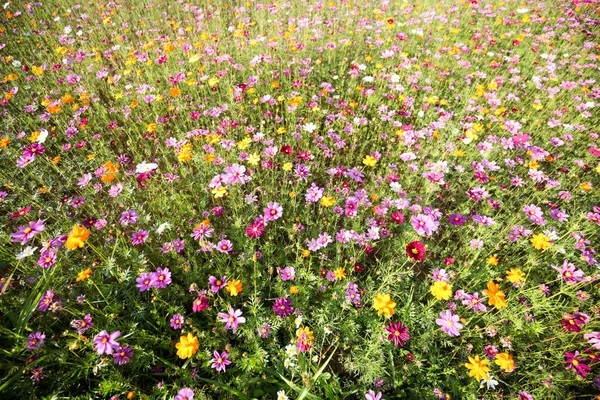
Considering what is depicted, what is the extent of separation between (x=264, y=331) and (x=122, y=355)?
3.37 ft

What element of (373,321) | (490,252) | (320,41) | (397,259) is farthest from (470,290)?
(320,41)

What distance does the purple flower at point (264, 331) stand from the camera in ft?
7.42

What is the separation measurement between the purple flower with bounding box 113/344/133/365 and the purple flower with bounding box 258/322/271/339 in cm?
95

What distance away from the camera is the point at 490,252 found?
2.89 m

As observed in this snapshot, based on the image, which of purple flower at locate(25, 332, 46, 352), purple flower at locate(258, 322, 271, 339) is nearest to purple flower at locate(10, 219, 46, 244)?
purple flower at locate(25, 332, 46, 352)

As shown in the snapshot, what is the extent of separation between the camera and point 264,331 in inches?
89.7

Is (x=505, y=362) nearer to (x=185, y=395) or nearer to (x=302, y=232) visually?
(x=302, y=232)

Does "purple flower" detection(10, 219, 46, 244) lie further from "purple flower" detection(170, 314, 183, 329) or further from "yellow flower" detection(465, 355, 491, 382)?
"yellow flower" detection(465, 355, 491, 382)

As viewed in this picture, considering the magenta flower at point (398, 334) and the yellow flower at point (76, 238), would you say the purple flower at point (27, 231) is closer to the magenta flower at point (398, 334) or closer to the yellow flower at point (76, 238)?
the yellow flower at point (76, 238)

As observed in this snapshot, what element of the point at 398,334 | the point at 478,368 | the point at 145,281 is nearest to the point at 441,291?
the point at 398,334

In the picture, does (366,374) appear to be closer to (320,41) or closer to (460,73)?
(460,73)

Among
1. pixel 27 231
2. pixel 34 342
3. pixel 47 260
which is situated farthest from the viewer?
pixel 27 231

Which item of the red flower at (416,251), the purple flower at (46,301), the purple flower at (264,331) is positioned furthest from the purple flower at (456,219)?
the purple flower at (46,301)

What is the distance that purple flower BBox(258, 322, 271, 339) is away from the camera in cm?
226
